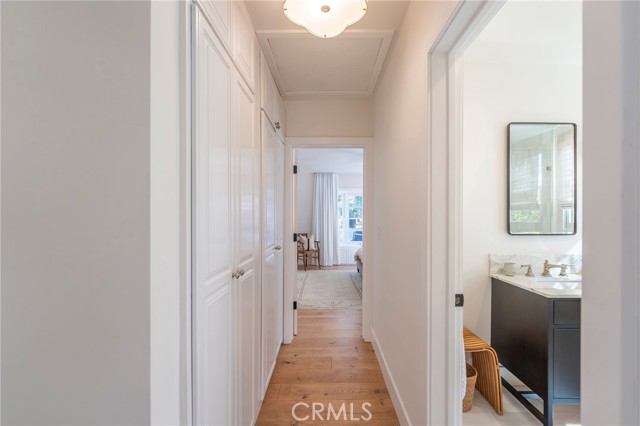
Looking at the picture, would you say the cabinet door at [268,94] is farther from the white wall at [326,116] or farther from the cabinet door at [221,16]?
the cabinet door at [221,16]

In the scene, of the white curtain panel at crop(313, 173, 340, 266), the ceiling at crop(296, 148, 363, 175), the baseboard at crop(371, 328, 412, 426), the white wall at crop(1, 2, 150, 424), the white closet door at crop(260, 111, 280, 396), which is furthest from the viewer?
the white curtain panel at crop(313, 173, 340, 266)

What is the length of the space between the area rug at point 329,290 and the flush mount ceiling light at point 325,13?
3339mm

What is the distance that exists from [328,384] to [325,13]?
246cm

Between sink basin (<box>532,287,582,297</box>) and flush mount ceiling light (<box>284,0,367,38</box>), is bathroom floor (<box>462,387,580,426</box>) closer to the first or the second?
sink basin (<box>532,287,582,297</box>)

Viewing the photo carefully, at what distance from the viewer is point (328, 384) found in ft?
6.89

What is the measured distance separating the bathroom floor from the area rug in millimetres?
2088

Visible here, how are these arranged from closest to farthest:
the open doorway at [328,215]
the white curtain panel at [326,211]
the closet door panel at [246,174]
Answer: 1. the closet door panel at [246,174]
2. the open doorway at [328,215]
3. the white curtain panel at [326,211]

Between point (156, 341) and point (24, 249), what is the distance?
400 mm

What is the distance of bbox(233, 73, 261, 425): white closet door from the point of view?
137 centimetres

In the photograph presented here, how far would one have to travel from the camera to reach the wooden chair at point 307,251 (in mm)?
6672

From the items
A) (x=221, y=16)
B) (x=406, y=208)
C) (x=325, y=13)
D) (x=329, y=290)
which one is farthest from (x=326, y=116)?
(x=329, y=290)

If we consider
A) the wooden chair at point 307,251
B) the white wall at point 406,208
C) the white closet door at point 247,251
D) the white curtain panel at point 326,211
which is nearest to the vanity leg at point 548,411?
the white wall at point 406,208

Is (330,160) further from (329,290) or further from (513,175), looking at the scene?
(513,175)

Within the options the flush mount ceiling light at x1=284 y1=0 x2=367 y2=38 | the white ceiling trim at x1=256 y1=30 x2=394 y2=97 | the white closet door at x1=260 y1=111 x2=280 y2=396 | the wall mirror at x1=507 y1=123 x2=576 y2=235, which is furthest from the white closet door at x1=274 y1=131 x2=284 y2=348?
the wall mirror at x1=507 y1=123 x2=576 y2=235
